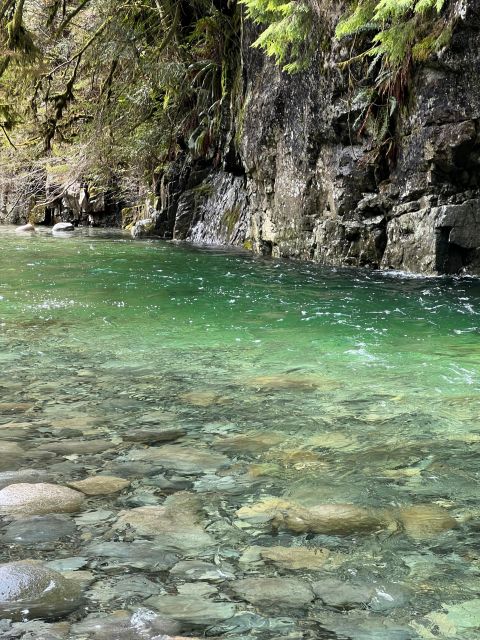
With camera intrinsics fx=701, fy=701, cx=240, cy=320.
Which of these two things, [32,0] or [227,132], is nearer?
[227,132]

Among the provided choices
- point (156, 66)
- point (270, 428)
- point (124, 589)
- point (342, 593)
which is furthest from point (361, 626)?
point (156, 66)

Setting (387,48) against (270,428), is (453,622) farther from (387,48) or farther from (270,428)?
(387,48)

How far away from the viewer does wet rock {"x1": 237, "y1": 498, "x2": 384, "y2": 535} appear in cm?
245

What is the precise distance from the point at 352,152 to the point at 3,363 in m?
8.18

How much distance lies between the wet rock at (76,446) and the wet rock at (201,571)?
112 cm

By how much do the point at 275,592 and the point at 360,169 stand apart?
10180 mm

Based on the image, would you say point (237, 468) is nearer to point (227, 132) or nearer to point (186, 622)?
point (186, 622)

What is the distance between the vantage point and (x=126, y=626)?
1.80 m

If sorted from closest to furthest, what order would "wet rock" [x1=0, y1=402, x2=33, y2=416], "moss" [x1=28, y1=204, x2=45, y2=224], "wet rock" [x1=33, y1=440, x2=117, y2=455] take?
"wet rock" [x1=33, y1=440, x2=117, y2=455]
"wet rock" [x1=0, y1=402, x2=33, y2=416]
"moss" [x1=28, y1=204, x2=45, y2=224]

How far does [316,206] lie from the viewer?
12.5 m

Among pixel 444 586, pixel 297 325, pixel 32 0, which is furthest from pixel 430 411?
pixel 32 0

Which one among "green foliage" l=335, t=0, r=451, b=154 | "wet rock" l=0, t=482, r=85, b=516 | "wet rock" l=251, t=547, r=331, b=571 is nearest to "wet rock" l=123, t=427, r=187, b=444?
"wet rock" l=0, t=482, r=85, b=516

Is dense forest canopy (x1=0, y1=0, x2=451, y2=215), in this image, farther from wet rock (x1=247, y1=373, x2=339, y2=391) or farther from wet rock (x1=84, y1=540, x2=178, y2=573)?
wet rock (x1=84, y1=540, x2=178, y2=573)

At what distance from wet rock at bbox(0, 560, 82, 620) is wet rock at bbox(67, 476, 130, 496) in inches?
25.8
